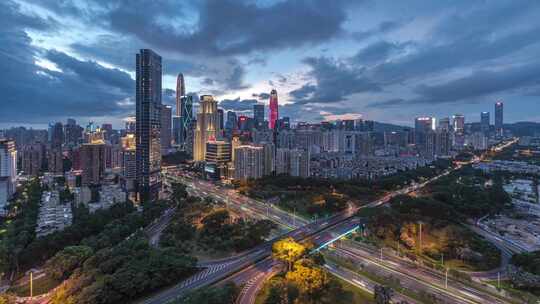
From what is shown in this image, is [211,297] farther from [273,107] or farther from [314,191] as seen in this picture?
[273,107]

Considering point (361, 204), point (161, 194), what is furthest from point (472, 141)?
point (161, 194)

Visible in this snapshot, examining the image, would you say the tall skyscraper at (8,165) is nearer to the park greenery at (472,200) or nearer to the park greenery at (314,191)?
the park greenery at (314,191)

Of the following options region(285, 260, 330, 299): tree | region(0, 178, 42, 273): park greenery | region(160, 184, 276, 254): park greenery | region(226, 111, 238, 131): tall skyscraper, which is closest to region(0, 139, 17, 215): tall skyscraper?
region(0, 178, 42, 273): park greenery

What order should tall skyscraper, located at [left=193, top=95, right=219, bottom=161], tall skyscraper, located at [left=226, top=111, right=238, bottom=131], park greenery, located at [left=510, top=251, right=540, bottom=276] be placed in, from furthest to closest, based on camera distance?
tall skyscraper, located at [left=226, top=111, right=238, bottom=131], tall skyscraper, located at [left=193, top=95, right=219, bottom=161], park greenery, located at [left=510, top=251, right=540, bottom=276]

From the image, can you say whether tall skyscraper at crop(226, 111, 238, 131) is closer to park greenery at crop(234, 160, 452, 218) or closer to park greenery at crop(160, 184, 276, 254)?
park greenery at crop(234, 160, 452, 218)

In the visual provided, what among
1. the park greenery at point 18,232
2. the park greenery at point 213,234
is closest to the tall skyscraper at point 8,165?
the park greenery at point 18,232
